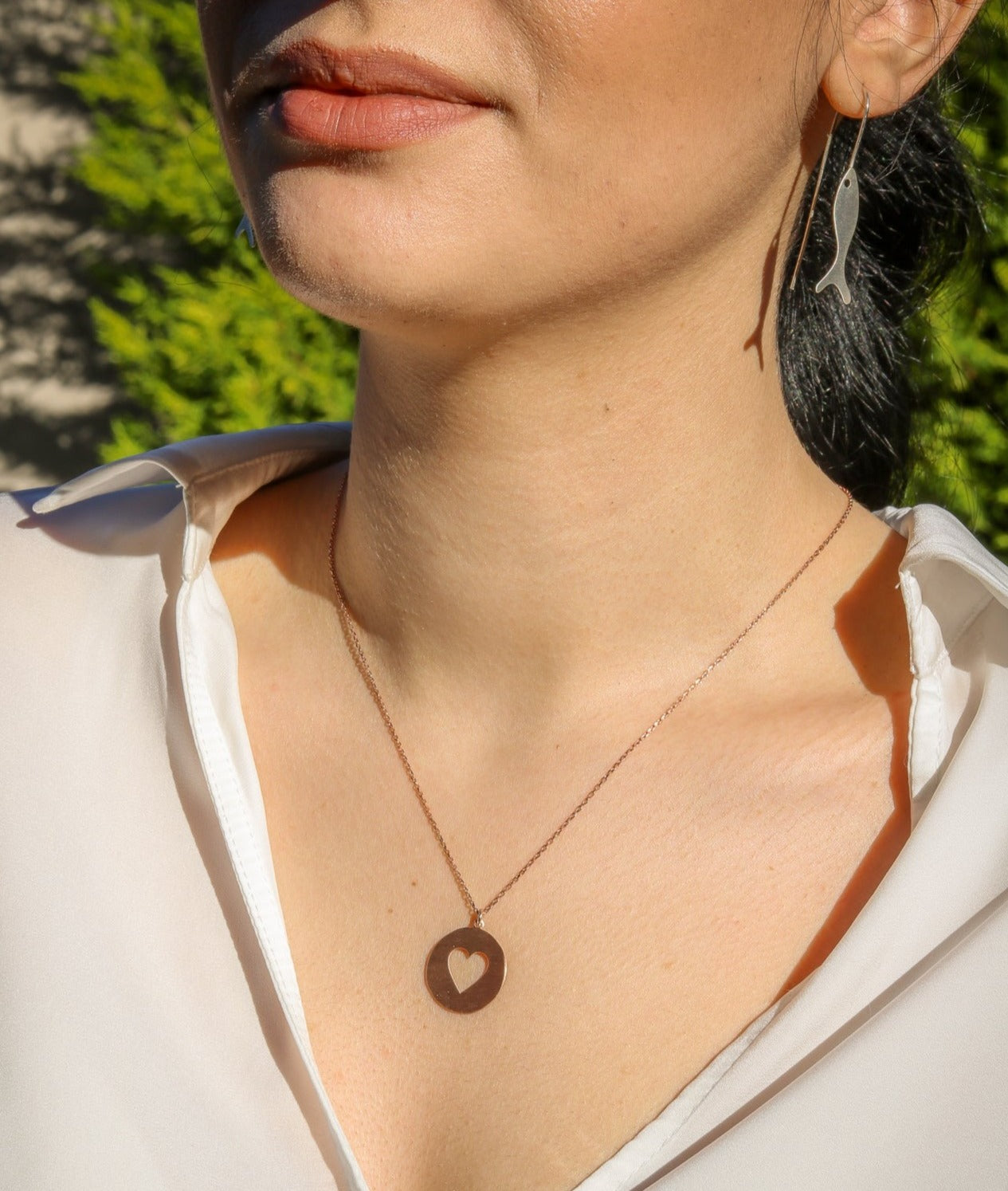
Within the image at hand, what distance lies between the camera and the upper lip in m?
1.37

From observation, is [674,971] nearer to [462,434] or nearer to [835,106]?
[462,434]

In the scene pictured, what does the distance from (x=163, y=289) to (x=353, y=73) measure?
13.0 feet

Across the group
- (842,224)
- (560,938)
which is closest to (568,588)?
(560,938)

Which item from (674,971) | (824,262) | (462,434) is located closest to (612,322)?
(462,434)

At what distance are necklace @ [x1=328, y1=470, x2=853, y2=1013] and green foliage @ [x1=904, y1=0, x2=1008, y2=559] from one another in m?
1.05

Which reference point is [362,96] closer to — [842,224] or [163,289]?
[842,224]

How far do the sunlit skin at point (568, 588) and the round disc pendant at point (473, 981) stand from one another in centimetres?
2

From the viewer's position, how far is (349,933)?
162 cm

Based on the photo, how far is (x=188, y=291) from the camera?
4035 millimetres

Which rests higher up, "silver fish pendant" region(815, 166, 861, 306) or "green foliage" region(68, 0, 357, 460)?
"silver fish pendant" region(815, 166, 861, 306)

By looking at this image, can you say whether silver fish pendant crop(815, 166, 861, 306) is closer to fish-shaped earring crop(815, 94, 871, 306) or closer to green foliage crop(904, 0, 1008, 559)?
fish-shaped earring crop(815, 94, 871, 306)

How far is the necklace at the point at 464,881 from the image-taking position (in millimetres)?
1553

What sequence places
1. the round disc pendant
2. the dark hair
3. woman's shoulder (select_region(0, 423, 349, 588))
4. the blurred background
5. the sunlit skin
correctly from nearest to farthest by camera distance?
the sunlit skin
the round disc pendant
woman's shoulder (select_region(0, 423, 349, 588))
the dark hair
the blurred background

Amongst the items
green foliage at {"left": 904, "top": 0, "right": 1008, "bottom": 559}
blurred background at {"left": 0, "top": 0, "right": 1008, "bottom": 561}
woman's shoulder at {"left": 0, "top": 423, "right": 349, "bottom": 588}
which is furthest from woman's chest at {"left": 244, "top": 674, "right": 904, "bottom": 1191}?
green foliage at {"left": 904, "top": 0, "right": 1008, "bottom": 559}
